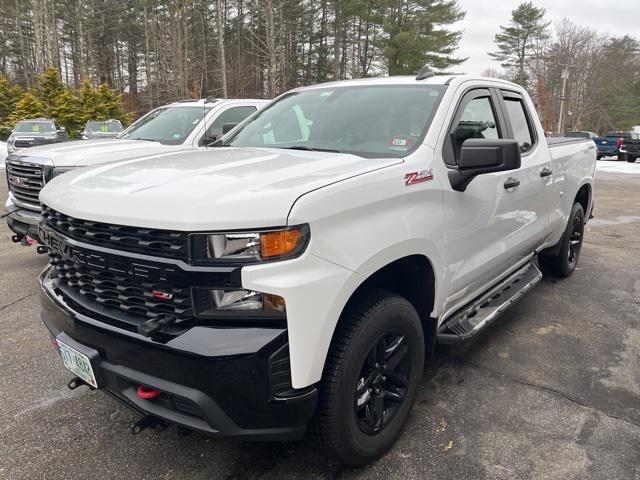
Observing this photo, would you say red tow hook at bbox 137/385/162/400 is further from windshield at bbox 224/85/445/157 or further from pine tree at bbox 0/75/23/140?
pine tree at bbox 0/75/23/140

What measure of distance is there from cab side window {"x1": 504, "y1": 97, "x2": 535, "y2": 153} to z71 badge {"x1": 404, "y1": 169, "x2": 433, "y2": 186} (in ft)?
5.11

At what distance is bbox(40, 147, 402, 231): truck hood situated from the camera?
1789 mm

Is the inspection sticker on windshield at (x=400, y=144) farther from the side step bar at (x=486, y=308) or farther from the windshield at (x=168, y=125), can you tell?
the windshield at (x=168, y=125)

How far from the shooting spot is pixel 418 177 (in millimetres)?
2436

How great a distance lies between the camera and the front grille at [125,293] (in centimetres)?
186

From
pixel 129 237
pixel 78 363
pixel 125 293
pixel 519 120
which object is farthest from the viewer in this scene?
pixel 519 120

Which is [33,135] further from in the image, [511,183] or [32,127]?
[511,183]

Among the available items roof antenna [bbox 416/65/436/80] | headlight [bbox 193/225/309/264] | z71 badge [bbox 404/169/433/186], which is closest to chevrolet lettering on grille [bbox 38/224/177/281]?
headlight [bbox 193/225/309/264]

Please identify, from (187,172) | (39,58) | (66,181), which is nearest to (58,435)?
(66,181)

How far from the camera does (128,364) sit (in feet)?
6.46

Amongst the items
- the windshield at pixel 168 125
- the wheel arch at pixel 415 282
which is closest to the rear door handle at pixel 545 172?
the wheel arch at pixel 415 282

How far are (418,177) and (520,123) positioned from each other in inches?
76.9

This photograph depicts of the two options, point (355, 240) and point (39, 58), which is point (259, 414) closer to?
point (355, 240)

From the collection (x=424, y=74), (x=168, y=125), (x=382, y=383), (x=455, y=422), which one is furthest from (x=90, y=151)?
(x=455, y=422)
